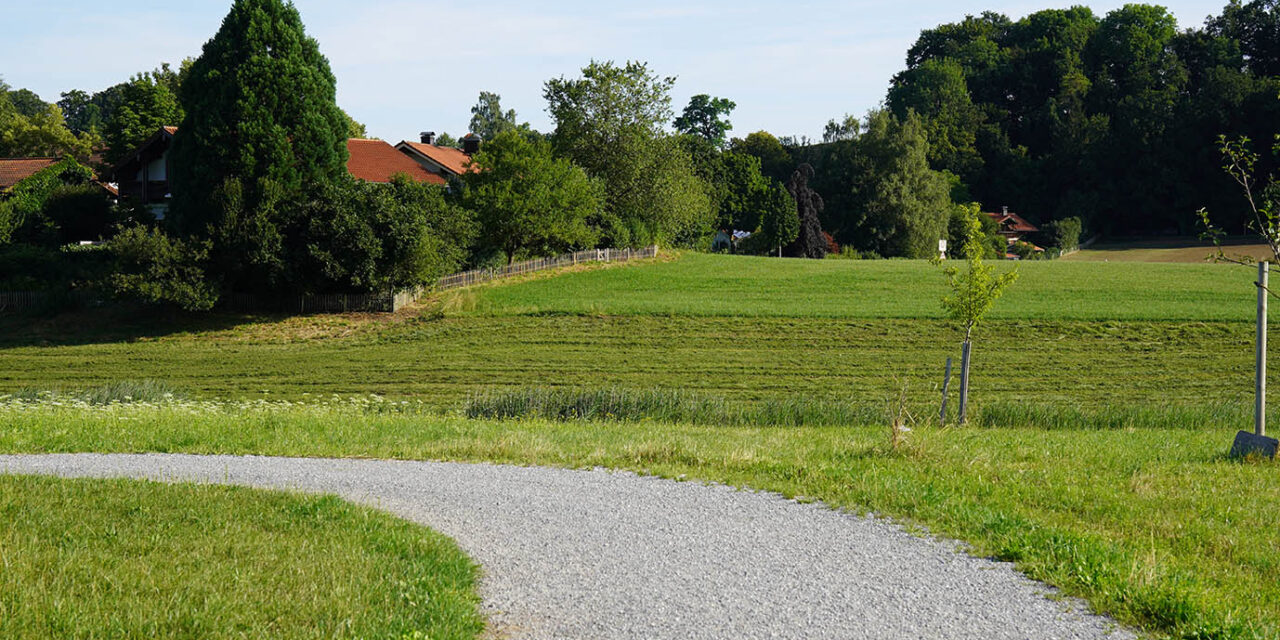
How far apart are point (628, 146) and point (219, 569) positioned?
5829 cm

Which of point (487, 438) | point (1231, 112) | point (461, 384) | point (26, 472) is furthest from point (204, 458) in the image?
point (1231, 112)

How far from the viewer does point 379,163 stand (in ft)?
205

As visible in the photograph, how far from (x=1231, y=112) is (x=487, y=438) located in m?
106

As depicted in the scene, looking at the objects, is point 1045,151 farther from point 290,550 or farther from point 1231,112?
point 290,550

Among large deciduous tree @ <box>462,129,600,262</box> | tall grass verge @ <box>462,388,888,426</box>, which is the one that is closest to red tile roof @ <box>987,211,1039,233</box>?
large deciduous tree @ <box>462,129,600,262</box>

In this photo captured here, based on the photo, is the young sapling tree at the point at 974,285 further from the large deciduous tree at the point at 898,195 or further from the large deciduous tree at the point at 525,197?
the large deciduous tree at the point at 898,195

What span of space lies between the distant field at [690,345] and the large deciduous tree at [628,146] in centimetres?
1369

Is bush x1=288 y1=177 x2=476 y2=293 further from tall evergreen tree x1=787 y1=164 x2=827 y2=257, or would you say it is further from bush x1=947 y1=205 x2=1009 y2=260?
bush x1=947 y1=205 x2=1009 y2=260

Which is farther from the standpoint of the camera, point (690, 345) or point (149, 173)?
point (149, 173)

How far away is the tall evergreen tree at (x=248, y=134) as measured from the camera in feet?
135

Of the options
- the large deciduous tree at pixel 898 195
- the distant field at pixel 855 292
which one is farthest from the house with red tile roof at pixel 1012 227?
the distant field at pixel 855 292

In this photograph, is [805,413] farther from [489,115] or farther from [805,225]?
[489,115]

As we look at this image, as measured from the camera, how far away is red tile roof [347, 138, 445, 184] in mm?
59969

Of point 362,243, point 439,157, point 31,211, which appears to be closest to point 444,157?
point 439,157
